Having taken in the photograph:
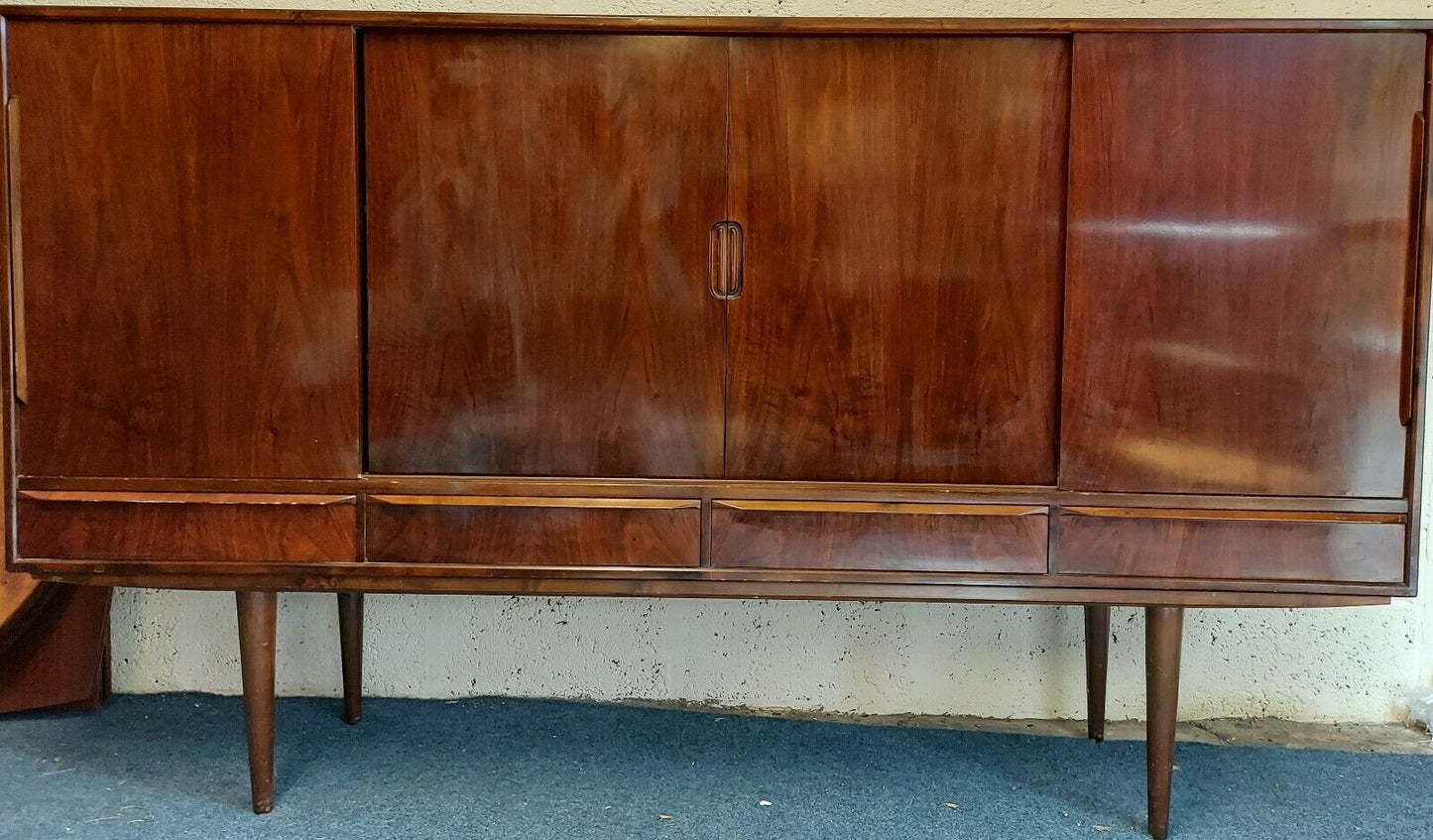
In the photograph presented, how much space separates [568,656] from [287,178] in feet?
3.83

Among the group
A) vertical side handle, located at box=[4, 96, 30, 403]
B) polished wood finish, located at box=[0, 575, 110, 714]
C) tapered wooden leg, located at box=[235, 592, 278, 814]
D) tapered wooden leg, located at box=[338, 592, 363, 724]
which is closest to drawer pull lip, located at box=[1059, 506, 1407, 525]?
tapered wooden leg, located at box=[235, 592, 278, 814]

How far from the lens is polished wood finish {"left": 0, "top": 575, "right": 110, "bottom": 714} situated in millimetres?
2008

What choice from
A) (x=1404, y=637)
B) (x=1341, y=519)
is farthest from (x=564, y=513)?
(x=1404, y=637)

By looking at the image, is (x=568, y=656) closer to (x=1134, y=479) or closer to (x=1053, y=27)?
(x=1134, y=479)

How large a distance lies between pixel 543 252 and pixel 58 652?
56.7 inches

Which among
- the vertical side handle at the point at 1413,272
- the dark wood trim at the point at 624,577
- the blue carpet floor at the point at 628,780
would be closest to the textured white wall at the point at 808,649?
the blue carpet floor at the point at 628,780

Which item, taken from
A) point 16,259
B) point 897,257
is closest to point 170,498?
point 16,259

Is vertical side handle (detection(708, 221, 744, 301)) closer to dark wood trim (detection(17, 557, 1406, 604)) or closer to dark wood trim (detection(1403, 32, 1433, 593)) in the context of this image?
dark wood trim (detection(17, 557, 1406, 604))

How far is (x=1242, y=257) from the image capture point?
4.82ft

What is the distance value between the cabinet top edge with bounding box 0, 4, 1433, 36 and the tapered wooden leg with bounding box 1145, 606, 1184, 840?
2.94 ft

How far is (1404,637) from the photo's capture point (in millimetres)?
2072

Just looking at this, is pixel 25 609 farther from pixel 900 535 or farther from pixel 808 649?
pixel 900 535

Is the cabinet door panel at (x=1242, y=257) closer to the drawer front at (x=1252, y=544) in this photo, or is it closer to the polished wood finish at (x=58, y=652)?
the drawer front at (x=1252, y=544)

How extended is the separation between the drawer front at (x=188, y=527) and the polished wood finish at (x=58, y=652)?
2.00ft
